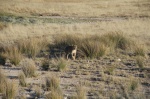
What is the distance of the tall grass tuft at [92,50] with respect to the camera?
1523cm

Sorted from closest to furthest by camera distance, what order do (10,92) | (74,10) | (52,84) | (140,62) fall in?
(10,92), (52,84), (140,62), (74,10)

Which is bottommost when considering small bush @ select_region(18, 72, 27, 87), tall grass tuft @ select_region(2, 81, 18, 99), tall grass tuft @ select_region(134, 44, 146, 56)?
tall grass tuft @ select_region(2, 81, 18, 99)

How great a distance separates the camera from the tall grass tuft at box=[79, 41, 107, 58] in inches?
599

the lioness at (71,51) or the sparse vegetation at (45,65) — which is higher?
the lioness at (71,51)

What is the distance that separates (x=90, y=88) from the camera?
34.3 feet

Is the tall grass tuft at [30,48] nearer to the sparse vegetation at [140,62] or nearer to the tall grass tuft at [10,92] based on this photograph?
the sparse vegetation at [140,62]

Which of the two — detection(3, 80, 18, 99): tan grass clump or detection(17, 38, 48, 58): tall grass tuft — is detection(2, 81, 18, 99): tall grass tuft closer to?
detection(3, 80, 18, 99): tan grass clump

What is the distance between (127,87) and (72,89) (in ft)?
4.36

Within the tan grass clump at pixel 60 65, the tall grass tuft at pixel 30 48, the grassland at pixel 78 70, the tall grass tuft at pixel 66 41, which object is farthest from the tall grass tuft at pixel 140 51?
the tall grass tuft at pixel 30 48

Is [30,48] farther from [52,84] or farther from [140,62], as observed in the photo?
[52,84]

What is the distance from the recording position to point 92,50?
605 inches

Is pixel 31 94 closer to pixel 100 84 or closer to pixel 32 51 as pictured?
pixel 100 84

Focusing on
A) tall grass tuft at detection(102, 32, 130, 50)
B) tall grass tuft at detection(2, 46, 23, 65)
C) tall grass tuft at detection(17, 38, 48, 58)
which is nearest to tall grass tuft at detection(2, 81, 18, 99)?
tall grass tuft at detection(2, 46, 23, 65)

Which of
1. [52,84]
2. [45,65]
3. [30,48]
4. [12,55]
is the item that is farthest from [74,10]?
[52,84]
